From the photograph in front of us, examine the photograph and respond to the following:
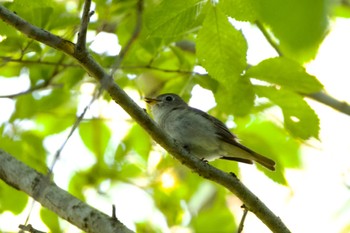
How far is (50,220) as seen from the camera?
3857 mm

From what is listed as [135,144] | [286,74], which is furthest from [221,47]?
[135,144]

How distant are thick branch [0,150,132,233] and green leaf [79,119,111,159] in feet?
5.34

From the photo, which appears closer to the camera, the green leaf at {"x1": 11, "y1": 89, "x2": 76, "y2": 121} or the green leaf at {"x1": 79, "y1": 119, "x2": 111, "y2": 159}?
the green leaf at {"x1": 11, "y1": 89, "x2": 76, "y2": 121}

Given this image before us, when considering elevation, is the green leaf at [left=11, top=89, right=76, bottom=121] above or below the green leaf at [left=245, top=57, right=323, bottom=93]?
above

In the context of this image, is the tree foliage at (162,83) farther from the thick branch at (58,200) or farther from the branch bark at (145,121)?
the thick branch at (58,200)

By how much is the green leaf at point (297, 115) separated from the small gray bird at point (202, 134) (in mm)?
1041

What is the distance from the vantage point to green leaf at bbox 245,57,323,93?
3084mm

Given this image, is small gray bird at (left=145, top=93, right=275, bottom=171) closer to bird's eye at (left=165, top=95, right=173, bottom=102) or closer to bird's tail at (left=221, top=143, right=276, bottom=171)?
bird's tail at (left=221, top=143, right=276, bottom=171)

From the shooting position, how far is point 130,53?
3961 mm

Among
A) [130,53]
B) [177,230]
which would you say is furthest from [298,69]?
[177,230]

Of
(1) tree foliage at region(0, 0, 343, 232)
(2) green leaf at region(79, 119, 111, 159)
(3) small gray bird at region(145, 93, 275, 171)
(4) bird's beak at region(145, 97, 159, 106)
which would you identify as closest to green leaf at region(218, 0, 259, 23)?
(1) tree foliage at region(0, 0, 343, 232)

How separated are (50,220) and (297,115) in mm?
2012

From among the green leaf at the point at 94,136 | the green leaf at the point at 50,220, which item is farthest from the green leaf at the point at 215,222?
the green leaf at the point at 94,136

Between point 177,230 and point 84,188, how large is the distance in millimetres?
1059
